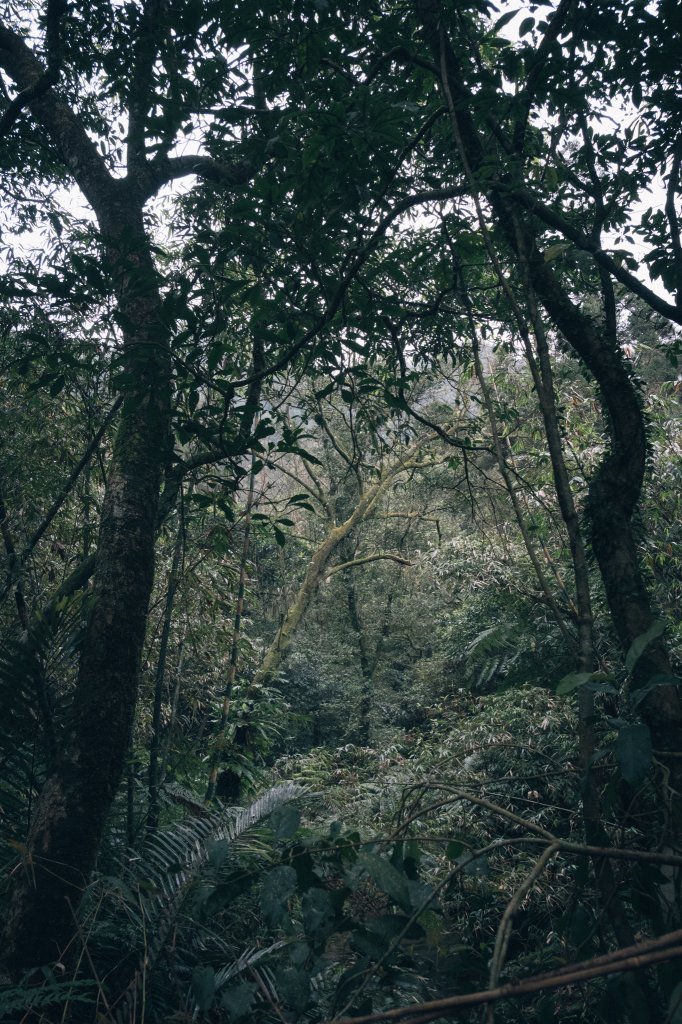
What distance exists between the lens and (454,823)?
4.63 metres

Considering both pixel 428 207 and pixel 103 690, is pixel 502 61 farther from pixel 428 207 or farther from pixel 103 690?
pixel 103 690

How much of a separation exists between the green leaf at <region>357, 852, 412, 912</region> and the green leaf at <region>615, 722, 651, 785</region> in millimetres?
318

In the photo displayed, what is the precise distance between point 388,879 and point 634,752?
349mm

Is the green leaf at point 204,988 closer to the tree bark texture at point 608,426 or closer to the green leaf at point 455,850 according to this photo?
the green leaf at point 455,850

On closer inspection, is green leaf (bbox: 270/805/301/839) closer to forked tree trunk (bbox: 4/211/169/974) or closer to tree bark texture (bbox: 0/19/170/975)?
tree bark texture (bbox: 0/19/170/975)

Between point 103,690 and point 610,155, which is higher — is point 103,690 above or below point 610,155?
below

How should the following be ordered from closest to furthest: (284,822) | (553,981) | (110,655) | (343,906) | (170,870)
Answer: (553,981) < (284,822) < (343,906) < (170,870) < (110,655)

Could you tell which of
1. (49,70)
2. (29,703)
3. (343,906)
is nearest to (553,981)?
(343,906)

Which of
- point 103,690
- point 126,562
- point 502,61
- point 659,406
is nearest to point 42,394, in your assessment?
point 126,562

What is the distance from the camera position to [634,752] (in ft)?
2.63

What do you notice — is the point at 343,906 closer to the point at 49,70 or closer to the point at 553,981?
the point at 553,981

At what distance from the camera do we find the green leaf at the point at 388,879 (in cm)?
84

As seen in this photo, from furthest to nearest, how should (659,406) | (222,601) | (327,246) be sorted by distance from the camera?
(659,406), (222,601), (327,246)

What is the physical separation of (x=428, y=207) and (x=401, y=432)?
112cm
